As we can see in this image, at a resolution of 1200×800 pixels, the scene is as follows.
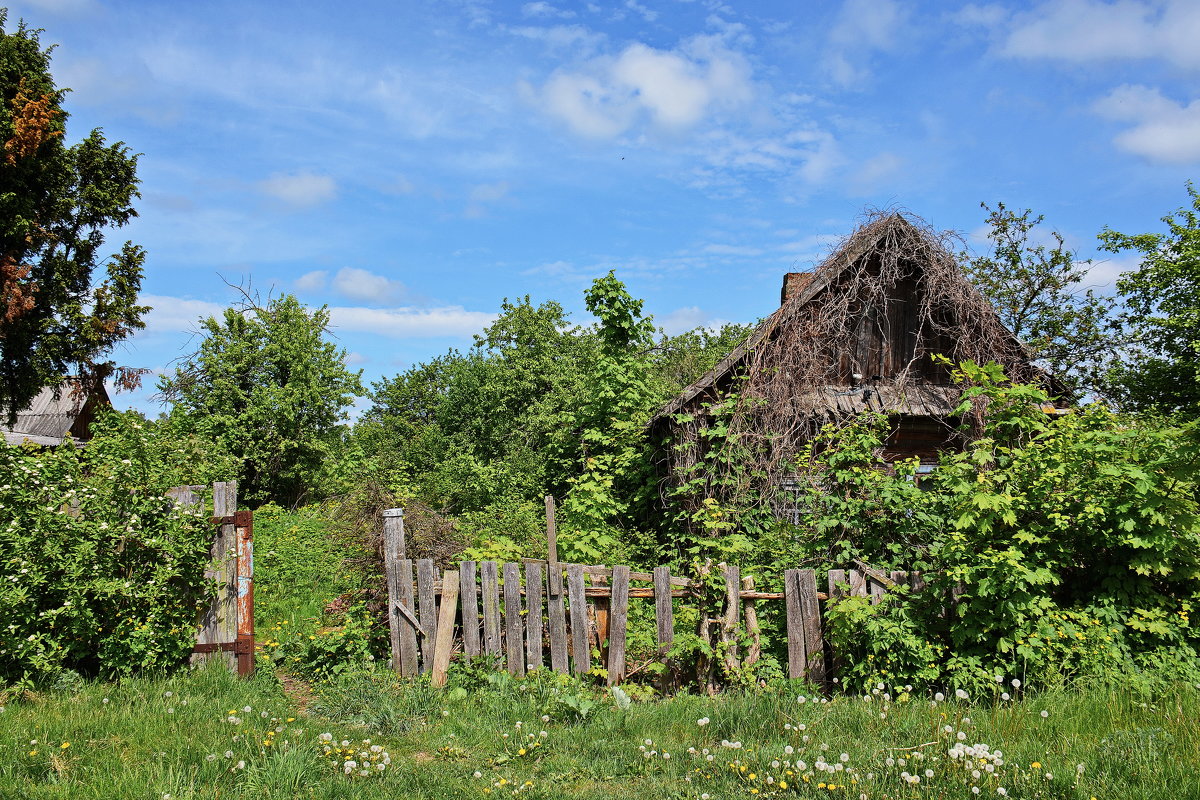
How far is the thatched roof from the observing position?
9641mm

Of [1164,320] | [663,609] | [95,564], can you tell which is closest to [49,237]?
[95,564]

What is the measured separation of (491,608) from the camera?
6055 millimetres

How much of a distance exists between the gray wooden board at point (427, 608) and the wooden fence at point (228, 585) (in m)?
1.49

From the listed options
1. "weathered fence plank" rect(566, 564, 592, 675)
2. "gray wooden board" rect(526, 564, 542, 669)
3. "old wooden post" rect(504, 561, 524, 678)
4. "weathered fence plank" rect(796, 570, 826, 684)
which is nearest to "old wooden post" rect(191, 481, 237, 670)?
"old wooden post" rect(504, 561, 524, 678)

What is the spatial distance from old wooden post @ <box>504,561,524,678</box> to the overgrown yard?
0.56 metres

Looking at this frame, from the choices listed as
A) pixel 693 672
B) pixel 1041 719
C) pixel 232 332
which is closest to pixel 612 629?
pixel 693 672

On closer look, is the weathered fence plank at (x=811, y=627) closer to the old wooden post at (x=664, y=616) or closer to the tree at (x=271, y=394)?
the old wooden post at (x=664, y=616)

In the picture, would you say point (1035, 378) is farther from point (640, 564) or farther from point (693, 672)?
point (693, 672)

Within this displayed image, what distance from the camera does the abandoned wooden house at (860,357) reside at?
945 cm

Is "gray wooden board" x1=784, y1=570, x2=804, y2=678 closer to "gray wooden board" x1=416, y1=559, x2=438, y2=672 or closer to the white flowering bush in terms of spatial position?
"gray wooden board" x1=416, y1=559, x2=438, y2=672

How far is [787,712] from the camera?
15.5ft

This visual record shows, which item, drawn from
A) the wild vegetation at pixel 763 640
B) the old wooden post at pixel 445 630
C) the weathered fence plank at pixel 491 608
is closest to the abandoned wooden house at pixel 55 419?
the wild vegetation at pixel 763 640

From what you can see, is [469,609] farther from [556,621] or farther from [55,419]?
[55,419]

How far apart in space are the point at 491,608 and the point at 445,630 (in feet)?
1.49
